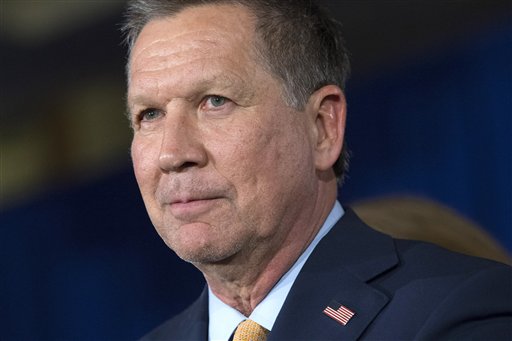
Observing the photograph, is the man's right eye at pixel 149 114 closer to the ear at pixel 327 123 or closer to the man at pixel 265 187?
the man at pixel 265 187

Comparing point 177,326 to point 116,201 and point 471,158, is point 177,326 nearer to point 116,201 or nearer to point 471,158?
point 471,158

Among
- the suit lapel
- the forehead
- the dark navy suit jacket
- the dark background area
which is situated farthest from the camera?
the dark background area

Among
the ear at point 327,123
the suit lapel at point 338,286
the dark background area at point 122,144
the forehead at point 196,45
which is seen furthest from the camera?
the dark background area at point 122,144

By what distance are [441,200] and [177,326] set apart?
2177 millimetres

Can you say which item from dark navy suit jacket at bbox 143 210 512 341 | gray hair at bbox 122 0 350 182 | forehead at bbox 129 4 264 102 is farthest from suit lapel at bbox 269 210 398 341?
forehead at bbox 129 4 264 102

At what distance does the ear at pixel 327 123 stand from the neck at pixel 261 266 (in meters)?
0.11

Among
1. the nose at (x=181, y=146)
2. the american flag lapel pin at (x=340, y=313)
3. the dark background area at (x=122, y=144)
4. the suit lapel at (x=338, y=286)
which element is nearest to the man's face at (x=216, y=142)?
the nose at (x=181, y=146)

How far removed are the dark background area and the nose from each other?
2331 millimetres

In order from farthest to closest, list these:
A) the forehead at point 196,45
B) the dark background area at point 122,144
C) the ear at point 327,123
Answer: the dark background area at point 122,144
the ear at point 327,123
the forehead at point 196,45

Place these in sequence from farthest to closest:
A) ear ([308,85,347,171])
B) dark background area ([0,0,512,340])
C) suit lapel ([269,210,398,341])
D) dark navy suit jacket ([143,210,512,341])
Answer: dark background area ([0,0,512,340]), ear ([308,85,347,171]), suit lapel ([269,210,398,341]), dark navy suit jacket ([143,210,512,341])

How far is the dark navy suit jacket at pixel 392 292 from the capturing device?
1963 mm

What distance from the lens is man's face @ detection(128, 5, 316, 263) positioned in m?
2.17

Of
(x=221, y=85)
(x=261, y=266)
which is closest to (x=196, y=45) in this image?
(x=221, y=85)

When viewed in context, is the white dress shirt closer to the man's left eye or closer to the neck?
the neck
